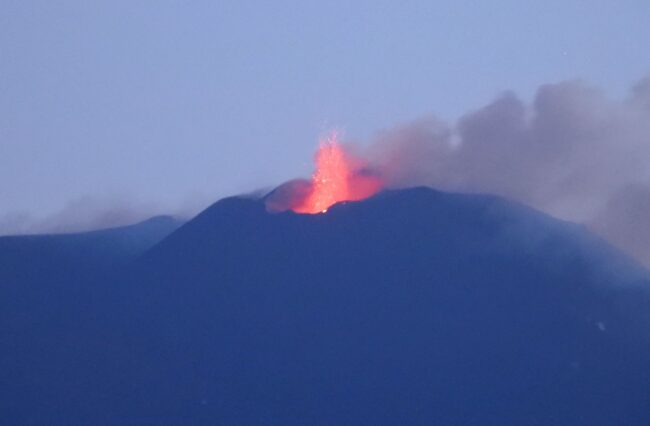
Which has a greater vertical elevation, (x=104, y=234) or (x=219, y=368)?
(x=104, y=234)

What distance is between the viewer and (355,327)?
3462 cm

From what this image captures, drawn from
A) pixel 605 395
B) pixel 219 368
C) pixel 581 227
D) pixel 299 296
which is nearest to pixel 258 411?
pixel 219 368

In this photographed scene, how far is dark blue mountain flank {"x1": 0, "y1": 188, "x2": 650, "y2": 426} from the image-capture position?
3241 centimetres

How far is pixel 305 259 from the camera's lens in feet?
120

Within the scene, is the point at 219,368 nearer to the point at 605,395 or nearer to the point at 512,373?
the point at 512,373

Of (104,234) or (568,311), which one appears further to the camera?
(104,234)

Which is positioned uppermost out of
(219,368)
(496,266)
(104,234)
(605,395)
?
(104,234)

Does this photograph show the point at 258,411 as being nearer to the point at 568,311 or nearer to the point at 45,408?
the point at 45,408

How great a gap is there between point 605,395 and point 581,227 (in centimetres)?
643

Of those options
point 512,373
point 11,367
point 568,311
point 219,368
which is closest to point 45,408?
point 11,367

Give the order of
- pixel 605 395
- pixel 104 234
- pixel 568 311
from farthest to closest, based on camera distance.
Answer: pixel 104 234 < pixel 568 311 < pixel 605 395

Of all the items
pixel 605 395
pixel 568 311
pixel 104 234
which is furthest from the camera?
pixel 104 234

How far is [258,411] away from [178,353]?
11.8 feet

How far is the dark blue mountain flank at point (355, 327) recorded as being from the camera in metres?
32.4
